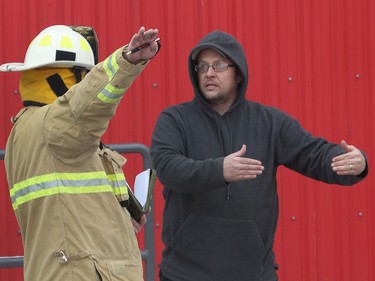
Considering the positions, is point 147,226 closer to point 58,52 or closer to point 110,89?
point 58,52

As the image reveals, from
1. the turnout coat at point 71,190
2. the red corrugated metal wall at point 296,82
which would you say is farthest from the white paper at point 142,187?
the red corrugated metal wall at point 296,82

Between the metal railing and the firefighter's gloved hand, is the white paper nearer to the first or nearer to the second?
the metal railing

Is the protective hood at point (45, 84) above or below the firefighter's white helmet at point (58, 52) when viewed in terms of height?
below

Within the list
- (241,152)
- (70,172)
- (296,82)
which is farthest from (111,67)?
(296,82)

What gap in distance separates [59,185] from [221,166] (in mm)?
881

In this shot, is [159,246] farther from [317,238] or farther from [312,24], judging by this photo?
[312,24]

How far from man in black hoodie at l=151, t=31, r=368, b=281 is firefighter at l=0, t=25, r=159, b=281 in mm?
681

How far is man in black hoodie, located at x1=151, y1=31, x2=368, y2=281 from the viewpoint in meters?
4.52

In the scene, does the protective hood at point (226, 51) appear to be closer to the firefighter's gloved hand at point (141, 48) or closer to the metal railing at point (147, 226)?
the metal railing at point (147, 226)

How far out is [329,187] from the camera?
624cm

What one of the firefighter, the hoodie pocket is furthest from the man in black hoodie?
the firefighter

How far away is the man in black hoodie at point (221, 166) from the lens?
14.8 ft

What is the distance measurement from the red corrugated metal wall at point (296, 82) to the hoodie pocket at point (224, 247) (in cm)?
150

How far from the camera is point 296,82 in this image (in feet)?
20.5
